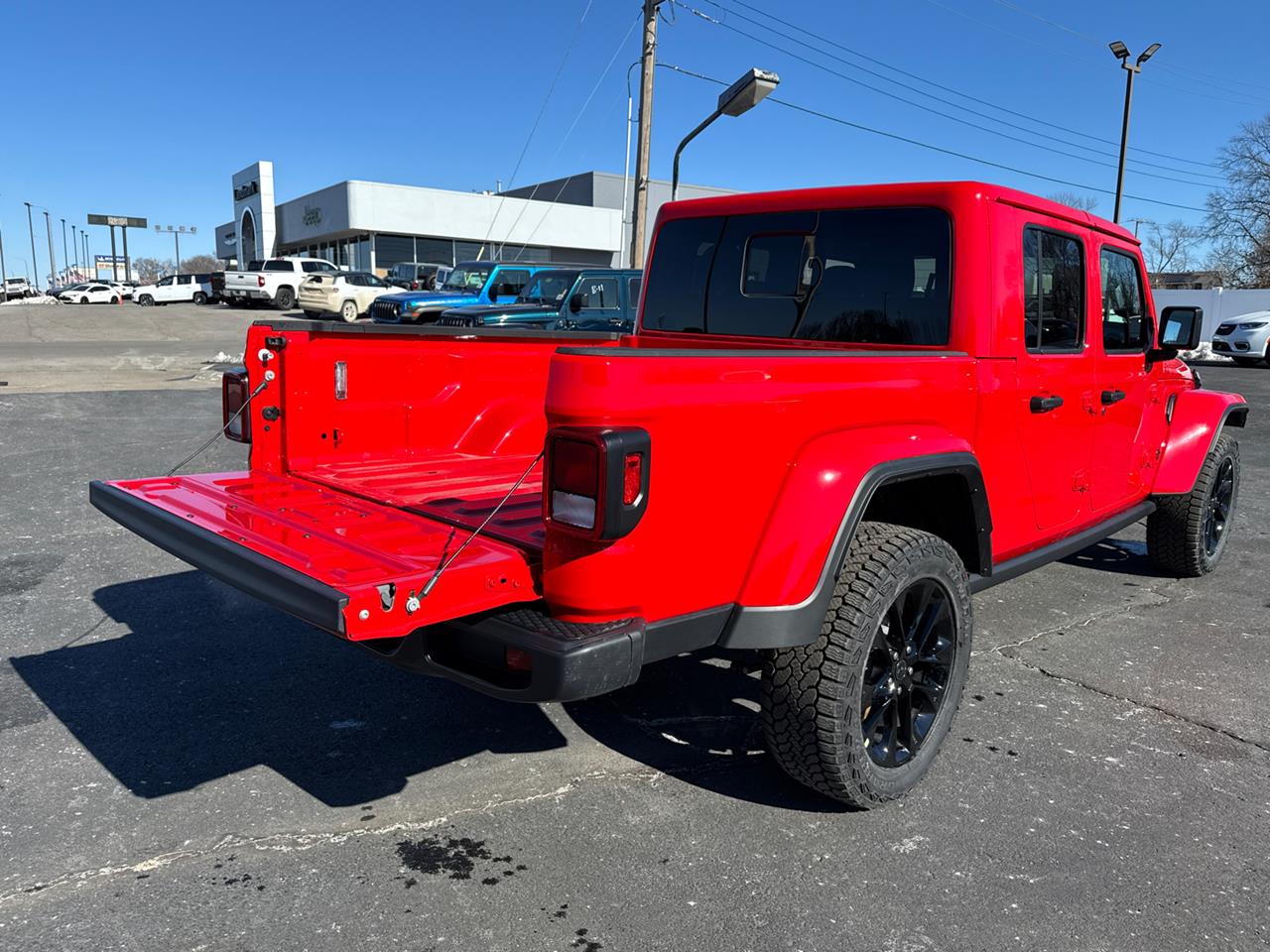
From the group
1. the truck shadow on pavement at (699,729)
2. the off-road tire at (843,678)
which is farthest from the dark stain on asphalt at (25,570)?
the off-road tire at (843,678)

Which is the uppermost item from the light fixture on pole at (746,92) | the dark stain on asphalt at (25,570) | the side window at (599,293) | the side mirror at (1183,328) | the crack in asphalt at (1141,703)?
the light fixture on pole at (746,92)

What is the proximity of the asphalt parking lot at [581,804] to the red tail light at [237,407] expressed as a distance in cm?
107

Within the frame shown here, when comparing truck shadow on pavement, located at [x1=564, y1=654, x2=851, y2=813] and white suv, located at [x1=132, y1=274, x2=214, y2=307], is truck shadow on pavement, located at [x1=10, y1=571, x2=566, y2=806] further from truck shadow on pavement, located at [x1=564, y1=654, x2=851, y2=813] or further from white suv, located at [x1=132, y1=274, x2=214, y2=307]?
white suv, located at [x1=132, y1=274, x2=214, y2=307]

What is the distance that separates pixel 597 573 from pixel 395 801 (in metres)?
1.26

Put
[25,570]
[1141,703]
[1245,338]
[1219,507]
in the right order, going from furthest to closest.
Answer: [1245,338] → [1219,507] → [25,570] → [1141,703]

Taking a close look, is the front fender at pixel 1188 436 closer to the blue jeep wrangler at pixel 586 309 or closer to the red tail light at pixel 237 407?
the red tail light at pixel 237 407

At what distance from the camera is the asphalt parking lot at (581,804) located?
8.25 ft

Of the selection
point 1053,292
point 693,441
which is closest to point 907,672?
point 693,441

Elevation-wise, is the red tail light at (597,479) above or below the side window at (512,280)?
below

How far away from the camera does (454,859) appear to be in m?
2.78

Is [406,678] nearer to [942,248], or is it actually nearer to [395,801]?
[395,801]

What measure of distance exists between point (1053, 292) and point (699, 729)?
7.50 feet

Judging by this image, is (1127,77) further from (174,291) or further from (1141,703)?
(174,291)

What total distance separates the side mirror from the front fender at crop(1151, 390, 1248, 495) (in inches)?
17.6
